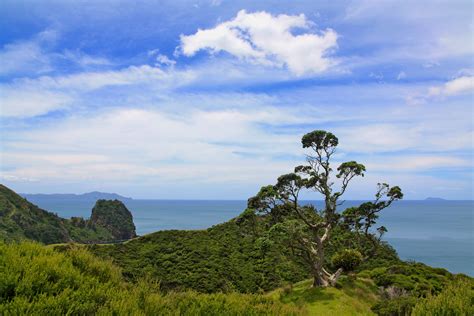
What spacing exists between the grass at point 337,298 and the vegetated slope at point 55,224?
2729 inches

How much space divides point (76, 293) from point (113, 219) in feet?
461

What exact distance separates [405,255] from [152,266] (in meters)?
95.3

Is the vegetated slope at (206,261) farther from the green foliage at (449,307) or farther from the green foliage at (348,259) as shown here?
the green foliage at (449,307)

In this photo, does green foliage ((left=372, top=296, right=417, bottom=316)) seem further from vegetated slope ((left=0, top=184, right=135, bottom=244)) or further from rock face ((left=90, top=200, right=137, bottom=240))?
rock face ((left=90, top=200, right=137, bottom=240))

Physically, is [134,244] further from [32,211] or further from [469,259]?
[469,259]

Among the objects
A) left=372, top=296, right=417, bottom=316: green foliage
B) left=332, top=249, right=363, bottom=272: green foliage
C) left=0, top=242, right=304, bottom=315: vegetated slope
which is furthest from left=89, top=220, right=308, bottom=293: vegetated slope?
left=0, top=242, right=304, bottom=315: vegetated slope

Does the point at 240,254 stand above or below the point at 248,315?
below

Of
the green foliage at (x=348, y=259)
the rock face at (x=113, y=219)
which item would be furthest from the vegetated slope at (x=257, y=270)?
the rock face at (x=113, y=219)

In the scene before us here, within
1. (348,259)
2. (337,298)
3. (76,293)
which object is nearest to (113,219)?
(348,259)

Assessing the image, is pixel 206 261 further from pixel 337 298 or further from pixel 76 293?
pixel 76 293

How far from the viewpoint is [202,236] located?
49.9 metres

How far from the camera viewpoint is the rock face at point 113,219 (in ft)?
450

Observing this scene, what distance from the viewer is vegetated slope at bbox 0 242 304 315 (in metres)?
8.59

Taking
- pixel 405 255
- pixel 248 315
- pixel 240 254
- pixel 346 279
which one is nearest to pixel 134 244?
pixel 240 254
